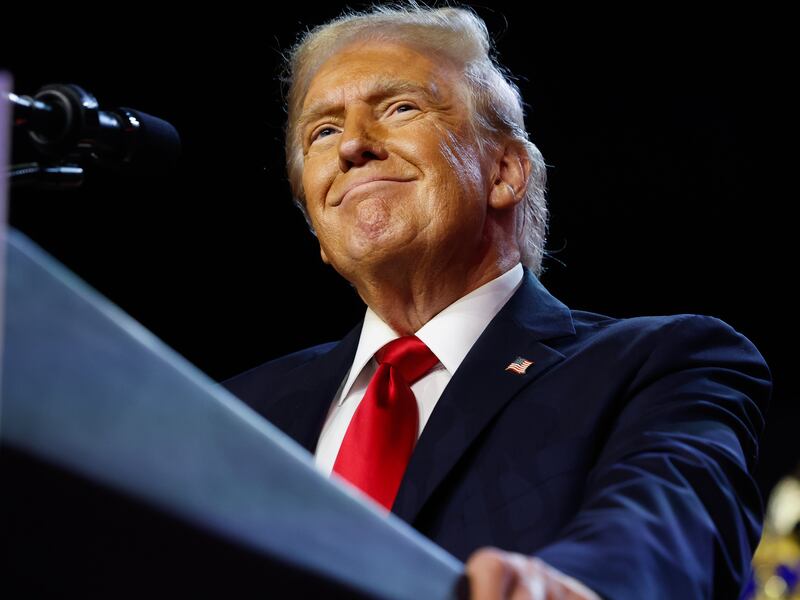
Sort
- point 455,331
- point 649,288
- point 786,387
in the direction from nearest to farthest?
1. point 455,331
2. point 649,288
3. point 786,387

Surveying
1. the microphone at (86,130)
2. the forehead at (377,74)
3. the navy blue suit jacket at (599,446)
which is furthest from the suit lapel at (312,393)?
the microphone at (86,130)

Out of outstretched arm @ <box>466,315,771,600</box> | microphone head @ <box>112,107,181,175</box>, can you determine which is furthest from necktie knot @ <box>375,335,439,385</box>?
microphone head @ <box>112,107,181,175</box>

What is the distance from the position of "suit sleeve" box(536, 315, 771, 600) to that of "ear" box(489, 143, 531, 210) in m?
0.65

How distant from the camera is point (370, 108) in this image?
209 centimetres

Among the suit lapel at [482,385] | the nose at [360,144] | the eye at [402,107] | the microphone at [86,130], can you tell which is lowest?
the suit lapel at [482,385]

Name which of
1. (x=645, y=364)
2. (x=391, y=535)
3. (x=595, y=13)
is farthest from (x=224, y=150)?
(x=391, y=535)

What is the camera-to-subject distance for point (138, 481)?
487 millimetres

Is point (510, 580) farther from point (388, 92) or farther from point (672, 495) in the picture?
point (388, 92)

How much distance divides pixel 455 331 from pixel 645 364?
1.41ft

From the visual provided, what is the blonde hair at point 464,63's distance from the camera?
220cm

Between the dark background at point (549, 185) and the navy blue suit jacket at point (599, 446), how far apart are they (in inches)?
52.7

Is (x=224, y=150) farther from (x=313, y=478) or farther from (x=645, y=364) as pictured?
(x=313, y=478)

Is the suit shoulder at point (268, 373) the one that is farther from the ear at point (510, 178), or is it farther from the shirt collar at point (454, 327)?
the ear at point (510, 178)

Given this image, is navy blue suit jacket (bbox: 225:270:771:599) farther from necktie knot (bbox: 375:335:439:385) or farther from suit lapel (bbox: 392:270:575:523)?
necktie knot (bbox: 375:335:439:385)
